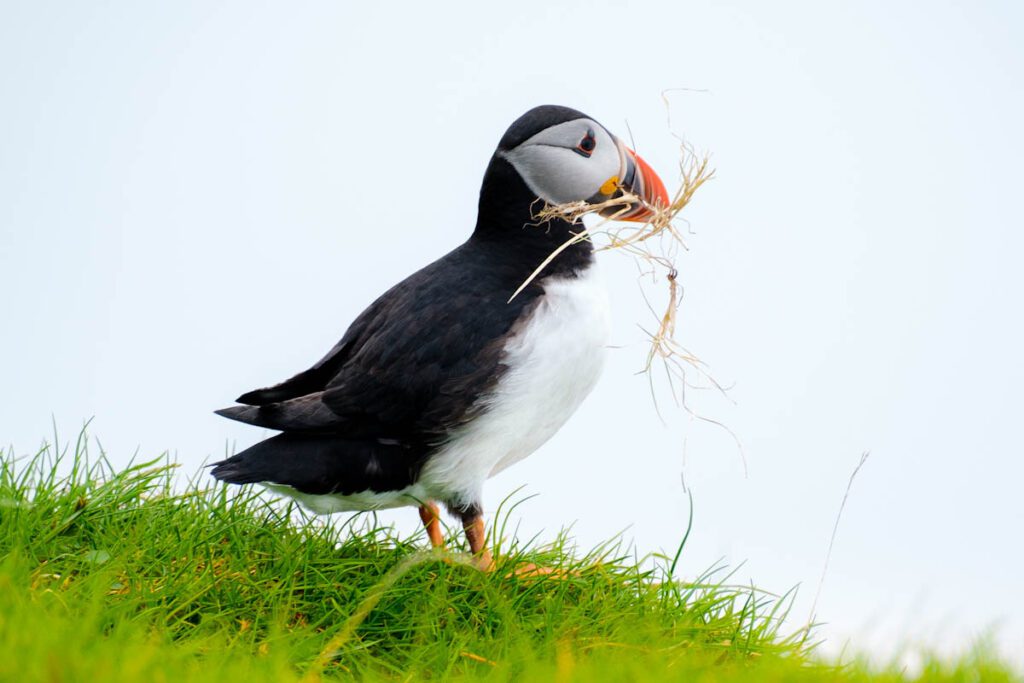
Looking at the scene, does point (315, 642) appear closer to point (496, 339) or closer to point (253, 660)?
point (253, 660)

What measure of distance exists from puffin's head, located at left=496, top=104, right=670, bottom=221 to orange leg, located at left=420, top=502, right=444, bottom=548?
1.37m

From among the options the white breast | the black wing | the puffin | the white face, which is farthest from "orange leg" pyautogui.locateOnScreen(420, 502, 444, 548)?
the white face

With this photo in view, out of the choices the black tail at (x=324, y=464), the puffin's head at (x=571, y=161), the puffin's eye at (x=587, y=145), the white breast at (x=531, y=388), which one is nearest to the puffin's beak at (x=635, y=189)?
the puffin's head at (x=571, y=161)

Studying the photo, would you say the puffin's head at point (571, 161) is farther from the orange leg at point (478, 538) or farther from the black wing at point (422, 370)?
the orange leg at point (478, 538)

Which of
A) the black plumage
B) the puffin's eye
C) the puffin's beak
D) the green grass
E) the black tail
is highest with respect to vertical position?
the puffin's eye

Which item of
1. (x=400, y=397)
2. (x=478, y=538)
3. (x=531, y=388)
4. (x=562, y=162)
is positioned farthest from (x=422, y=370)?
(x=562, y=162)

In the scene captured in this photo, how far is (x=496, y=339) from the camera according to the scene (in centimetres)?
442

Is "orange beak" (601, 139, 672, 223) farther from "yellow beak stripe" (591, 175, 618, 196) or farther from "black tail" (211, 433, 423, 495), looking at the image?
"black tail" (211, 433, 423, 495)

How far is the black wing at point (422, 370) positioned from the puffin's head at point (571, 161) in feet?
1.50

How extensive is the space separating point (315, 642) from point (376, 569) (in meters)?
0.54

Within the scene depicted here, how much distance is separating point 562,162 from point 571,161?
0.04m

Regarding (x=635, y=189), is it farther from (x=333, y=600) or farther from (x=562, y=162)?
(x=333, y=600)

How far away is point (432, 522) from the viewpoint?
479 cm

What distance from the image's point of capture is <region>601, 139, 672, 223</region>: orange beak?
496 centimetres
